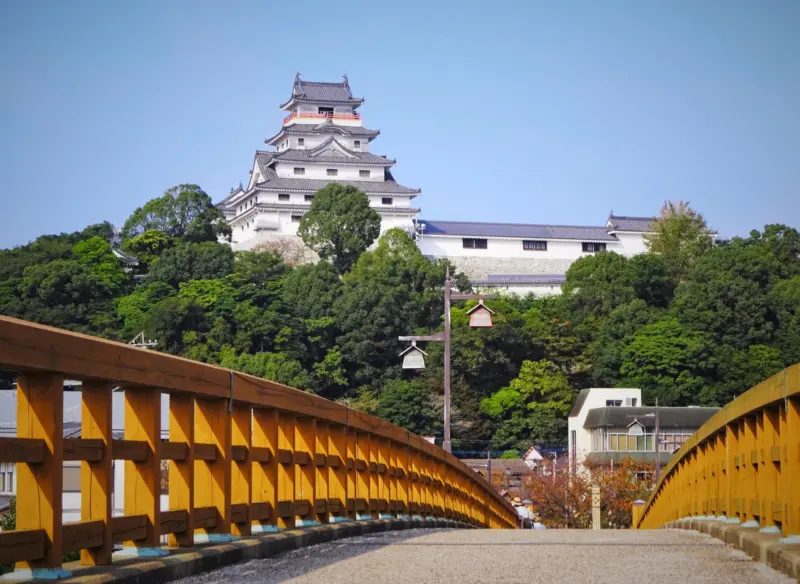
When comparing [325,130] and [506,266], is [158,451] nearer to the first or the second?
[506,266]

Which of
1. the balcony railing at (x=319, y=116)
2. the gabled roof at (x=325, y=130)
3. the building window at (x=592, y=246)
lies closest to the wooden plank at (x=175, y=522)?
the building window at (x=592, y=246)

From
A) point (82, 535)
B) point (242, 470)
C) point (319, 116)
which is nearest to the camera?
point (82, 535)

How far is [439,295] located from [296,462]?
67274mm

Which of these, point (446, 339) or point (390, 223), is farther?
point (390, 223)

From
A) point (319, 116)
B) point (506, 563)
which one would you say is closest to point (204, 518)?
point (506, 563)

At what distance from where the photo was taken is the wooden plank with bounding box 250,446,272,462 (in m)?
7.85


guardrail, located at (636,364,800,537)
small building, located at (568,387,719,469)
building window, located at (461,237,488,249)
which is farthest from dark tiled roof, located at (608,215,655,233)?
guardrail, located at (636,364,800,537)

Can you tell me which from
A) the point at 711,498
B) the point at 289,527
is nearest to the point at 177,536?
the point at 289,527

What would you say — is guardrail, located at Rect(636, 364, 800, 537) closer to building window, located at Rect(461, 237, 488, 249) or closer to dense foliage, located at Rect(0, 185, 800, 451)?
dense foliage, located at Rect(0, 185, 800, 451)

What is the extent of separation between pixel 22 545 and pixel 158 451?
130cm

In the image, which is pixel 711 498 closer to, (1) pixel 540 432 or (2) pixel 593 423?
(2) pixel 593 423

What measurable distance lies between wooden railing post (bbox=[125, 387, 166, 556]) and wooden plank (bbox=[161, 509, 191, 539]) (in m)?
0.27

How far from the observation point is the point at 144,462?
6.16 meters

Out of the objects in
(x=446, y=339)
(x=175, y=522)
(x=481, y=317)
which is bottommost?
(x=175, y=522)
